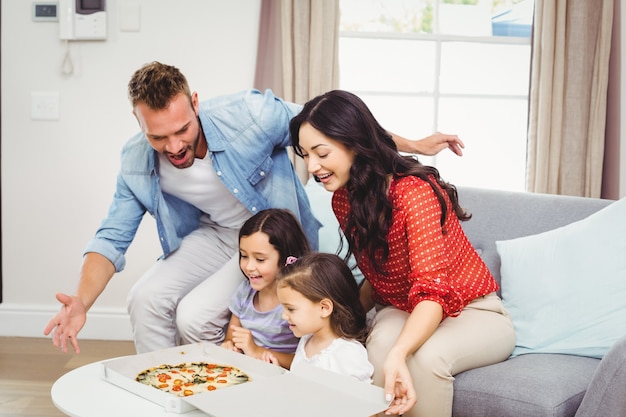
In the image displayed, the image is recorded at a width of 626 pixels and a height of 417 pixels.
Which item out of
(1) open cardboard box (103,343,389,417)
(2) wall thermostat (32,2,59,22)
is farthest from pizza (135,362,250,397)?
(2) wall thermostat (32,2,59,22)

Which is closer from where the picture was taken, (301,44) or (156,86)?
(156,86)

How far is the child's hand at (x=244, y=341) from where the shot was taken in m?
2.03

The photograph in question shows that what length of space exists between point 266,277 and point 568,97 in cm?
184

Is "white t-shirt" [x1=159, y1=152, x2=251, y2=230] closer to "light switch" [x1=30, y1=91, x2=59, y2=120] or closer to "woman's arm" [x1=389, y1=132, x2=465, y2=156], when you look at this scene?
"woman's arm" [x1=389, y1=132, x2=465, y2=156]

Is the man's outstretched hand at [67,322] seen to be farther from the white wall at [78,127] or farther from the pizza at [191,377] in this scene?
the white wall at [78,127]

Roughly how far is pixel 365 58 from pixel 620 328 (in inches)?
75.6

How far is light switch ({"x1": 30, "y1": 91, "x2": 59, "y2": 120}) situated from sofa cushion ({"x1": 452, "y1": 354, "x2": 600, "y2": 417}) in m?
2.37

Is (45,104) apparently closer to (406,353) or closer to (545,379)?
(406,353)

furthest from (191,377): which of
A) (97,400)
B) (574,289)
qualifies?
(574,289)

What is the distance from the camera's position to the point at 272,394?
1.45m

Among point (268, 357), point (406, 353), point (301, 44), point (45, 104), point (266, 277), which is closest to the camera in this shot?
point (406, 353)

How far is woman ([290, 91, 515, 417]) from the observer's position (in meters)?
1.66

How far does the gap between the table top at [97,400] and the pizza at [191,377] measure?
0.07 metres

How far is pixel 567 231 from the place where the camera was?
82.7 inches
